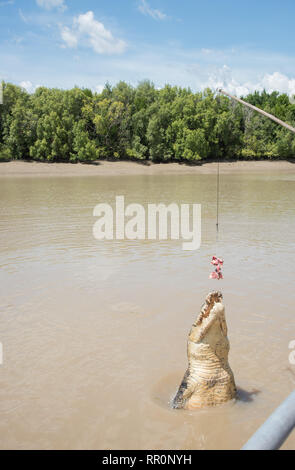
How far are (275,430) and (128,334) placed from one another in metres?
5.08

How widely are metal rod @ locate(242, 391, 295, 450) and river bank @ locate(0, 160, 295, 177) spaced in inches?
1585

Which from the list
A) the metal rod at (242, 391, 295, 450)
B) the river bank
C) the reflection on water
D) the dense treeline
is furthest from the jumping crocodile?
the dense treeline

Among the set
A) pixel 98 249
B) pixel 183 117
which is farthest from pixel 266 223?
pixel 183 117

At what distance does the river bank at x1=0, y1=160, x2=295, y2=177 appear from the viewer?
42.4m

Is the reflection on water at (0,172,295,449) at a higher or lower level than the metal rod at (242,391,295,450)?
lower

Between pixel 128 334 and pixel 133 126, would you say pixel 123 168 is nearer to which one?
pixel 133 126

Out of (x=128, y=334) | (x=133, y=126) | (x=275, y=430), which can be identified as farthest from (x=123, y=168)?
(x=275, y=430)

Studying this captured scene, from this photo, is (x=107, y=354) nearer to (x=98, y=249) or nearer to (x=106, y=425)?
(x=106, y=425)

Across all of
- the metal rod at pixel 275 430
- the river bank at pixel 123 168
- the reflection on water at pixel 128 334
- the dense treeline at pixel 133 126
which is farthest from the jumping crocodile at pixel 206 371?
the dense treeline at pixel 133 126

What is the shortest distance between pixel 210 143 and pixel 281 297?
49576 mm

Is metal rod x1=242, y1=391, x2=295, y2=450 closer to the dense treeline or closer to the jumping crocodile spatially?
the jumping crocodile

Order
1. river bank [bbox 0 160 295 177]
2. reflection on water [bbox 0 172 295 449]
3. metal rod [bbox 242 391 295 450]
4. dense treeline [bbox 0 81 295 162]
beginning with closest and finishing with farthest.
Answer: metal rod [bbox 242 391 295 450] → reflection on water [bbox 0 172 295 449] → river bank [bbox 0 160 295 177] → dense treeline [bbox 0 81 295 162]

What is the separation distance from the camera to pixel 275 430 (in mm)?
1746

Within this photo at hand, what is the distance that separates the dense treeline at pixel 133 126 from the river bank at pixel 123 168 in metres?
1.61
